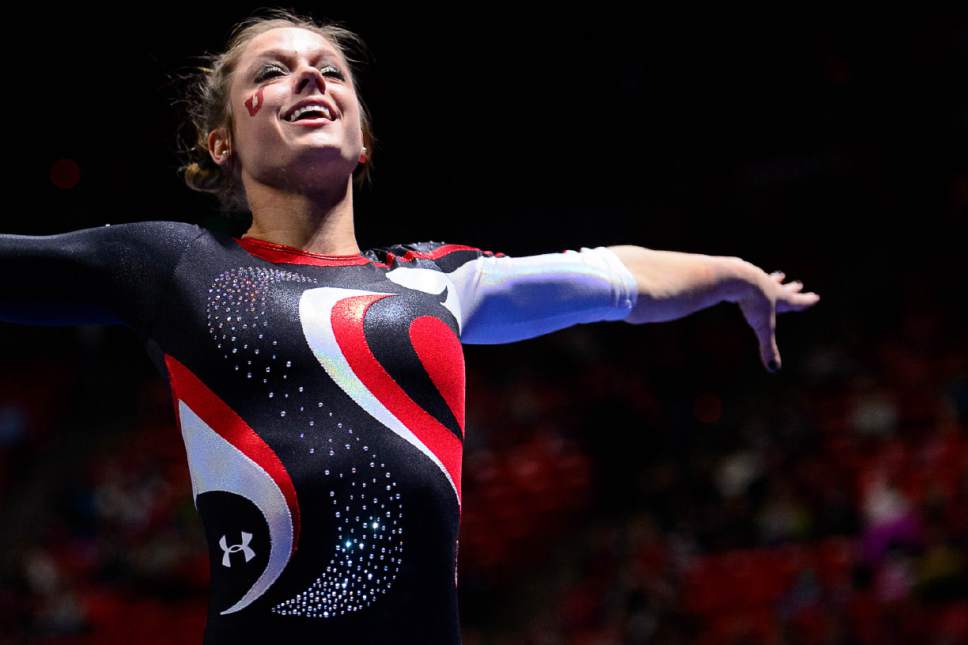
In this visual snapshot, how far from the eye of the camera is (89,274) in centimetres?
170

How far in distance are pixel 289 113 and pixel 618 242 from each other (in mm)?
8312

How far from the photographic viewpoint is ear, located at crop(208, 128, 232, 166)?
6.64 feet

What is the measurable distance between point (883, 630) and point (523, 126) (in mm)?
4703

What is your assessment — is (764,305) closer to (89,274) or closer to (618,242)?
(89,274)

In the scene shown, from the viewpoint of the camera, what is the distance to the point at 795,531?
658 centimetres

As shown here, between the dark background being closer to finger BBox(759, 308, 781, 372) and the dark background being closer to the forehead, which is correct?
the forehead

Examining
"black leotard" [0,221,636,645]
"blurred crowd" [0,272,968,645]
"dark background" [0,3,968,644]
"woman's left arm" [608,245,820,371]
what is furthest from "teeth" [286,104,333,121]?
"blurred crowd" [0,272,968,645]

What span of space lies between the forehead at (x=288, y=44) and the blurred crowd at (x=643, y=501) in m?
4.67

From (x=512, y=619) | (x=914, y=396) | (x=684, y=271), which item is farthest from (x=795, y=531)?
(x=684, y=271)

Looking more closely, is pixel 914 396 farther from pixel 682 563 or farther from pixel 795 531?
pixel 682 563

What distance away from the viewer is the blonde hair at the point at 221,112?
6.72ft

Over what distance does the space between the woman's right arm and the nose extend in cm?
36

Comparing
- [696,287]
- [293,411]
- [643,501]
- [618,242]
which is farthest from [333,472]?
[618,242]

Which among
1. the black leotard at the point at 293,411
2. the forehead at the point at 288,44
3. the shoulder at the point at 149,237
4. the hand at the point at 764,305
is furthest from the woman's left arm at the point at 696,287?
the shoulder at the point at 149,237
